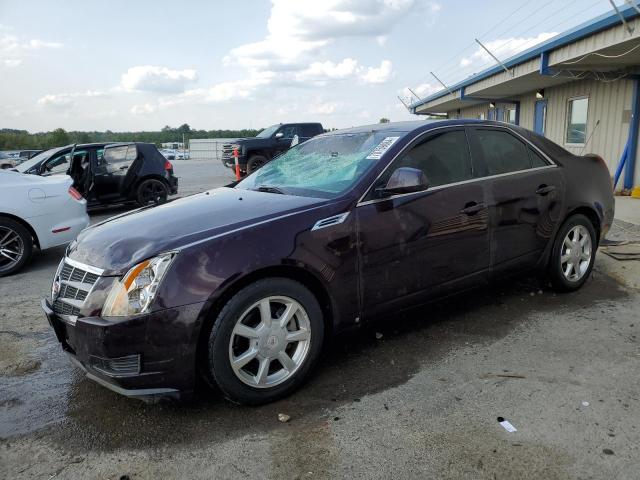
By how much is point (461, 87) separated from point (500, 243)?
16.6m

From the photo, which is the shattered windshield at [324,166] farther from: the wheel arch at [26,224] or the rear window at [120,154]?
the rear window at [120,154]

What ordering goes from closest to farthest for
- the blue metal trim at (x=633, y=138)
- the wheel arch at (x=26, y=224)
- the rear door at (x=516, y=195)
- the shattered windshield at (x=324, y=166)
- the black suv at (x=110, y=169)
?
the shattered windshield at (x=324, y=166) < the rear door at (x=516, y=195) < the wheel arch at (x=26, y=224) < the black suv at (x=110, y=169) < the blue metal trim at (x=633, y=138)

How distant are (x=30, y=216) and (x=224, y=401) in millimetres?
4515

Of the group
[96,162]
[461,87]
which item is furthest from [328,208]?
[461,87]

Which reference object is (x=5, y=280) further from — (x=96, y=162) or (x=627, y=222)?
(x=627, y=222)

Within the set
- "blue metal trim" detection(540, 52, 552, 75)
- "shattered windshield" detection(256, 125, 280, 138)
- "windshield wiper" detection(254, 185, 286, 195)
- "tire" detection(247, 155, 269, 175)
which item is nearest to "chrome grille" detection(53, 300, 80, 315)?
"windshield wiper" detection(254, 185, 286, 195)

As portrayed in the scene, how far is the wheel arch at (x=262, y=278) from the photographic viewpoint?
2695 millimetres

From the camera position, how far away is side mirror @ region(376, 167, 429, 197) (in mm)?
3266

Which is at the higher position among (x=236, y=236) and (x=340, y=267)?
(x=236, y=236)

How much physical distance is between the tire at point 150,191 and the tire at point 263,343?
29.3 feet

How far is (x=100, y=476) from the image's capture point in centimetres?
238

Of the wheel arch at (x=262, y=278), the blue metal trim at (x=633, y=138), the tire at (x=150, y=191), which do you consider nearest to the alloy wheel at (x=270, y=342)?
the wheel arch at (x=262, y=278)

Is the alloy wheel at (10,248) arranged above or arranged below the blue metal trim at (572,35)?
below

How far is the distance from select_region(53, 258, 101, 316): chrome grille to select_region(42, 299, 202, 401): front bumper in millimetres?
148
